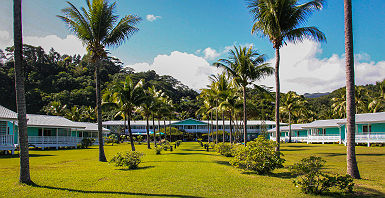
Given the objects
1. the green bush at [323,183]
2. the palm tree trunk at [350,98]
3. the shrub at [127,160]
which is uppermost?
the palm tree trunk at [350,98]

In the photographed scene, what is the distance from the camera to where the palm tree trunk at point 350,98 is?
960 cm

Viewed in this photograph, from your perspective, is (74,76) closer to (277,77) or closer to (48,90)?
(48,90)

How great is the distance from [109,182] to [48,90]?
68.9 metres

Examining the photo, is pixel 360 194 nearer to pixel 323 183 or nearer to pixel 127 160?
pixel 323 183

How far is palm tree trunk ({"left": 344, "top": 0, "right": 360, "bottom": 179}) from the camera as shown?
9602mm

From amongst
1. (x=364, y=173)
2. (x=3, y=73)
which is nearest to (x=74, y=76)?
(x=3, y=73)

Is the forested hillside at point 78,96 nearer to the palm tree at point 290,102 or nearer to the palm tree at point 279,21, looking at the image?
the palm tree at point 290,102

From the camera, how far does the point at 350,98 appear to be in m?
9.66

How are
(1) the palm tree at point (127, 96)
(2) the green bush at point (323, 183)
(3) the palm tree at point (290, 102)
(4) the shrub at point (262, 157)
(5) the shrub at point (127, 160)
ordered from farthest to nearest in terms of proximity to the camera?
(3) the palm tree at point (290, 102)
(1) the palm tree at point (127, 96)
(5) the shrub at point (127, 160)
(4) the shrub at point (262, 157)
(2) the green bush at point (323, 183)

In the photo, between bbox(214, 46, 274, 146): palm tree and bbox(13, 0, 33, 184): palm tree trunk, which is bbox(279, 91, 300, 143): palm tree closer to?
bbox(214, 46, 274, 146): palm tree

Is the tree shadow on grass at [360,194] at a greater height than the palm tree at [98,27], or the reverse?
the palm tree at [98,27]

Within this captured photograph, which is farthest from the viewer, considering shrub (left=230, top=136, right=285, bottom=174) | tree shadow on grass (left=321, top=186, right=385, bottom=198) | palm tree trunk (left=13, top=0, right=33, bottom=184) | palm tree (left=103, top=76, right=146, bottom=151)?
palm tree (left=103, top=76, right=146, bottom=151)

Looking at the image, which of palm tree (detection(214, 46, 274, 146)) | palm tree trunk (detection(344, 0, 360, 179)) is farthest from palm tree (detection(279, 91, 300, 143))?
palm tree trunk (detection(344, 0, 360, 179))

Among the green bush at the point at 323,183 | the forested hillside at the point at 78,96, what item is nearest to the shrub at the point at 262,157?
the green bush at the point at 323,183
